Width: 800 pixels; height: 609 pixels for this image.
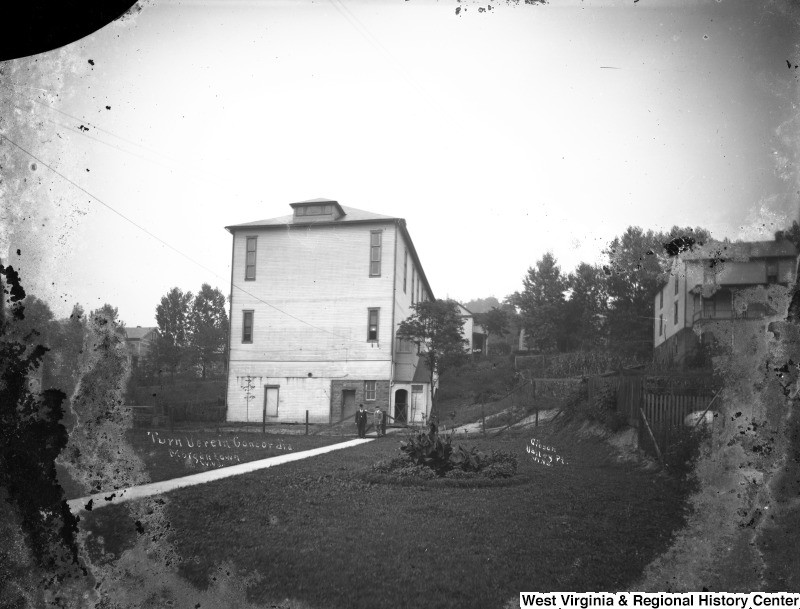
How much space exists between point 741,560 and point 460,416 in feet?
10.3

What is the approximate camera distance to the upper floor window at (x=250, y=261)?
5.55 meters

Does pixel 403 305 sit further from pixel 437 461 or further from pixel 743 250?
pixel 743 250

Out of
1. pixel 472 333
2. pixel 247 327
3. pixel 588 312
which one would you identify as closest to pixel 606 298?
pixel 588 312

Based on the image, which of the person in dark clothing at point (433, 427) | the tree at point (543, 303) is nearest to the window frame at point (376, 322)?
the tree at point (543, 303)

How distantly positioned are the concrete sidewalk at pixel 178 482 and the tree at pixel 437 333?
4.31 ft

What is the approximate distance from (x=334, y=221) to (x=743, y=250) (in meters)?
3.68

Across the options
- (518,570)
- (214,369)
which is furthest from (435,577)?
(214,369)

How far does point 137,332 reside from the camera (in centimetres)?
513

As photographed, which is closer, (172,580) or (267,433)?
(172,580)

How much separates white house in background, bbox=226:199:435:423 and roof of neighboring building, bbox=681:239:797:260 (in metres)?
2.62

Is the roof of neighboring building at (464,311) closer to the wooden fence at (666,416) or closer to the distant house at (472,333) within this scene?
the distant house at (472,333)

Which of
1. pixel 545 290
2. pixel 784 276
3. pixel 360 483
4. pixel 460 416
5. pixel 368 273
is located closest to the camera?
pixel 784 276

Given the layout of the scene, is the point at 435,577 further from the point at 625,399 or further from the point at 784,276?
the point at 784,276

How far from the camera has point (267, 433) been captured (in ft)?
19.4
